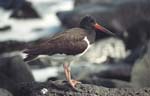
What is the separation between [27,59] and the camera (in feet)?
26.2

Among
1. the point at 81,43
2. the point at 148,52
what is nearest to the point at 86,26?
the point at 81,43

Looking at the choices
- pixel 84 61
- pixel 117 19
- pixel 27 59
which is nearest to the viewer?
pixel 27 59

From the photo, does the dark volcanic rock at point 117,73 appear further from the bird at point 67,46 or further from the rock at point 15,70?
the bird at point 67,46

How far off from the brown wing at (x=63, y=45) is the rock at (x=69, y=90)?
49 centimetres

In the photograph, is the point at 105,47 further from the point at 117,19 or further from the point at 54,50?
the point at 54,50

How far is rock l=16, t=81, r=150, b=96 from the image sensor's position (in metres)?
8.08

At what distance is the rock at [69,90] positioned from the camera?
8.08 m

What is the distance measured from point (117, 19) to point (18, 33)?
3.06 metres

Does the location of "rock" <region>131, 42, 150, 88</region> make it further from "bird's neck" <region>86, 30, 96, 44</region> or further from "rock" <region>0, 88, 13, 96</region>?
"rock" <region>0, 88, 13, 96</region>

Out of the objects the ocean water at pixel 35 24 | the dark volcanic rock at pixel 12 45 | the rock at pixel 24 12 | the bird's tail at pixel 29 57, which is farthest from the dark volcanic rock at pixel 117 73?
the bird's tail at pixel 29 57

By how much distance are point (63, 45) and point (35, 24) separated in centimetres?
1112

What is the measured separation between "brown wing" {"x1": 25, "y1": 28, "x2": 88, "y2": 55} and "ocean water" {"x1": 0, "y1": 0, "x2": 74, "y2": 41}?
918 centimetres

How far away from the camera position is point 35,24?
62.7 feet

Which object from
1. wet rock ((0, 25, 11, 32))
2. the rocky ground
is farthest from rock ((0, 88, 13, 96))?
wet rock ((0, 25, 11, 32))
